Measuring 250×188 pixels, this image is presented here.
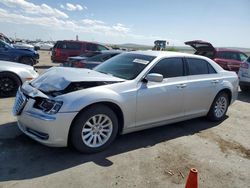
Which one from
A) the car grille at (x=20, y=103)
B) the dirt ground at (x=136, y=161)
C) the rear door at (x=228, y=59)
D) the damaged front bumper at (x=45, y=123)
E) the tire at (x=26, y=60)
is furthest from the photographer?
the rear door at (x=228, y=59)

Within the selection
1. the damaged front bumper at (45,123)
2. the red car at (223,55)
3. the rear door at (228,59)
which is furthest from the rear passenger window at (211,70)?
the rear door at (228,59)

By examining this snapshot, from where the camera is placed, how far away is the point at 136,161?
3.82m

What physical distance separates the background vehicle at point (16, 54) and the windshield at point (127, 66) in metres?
8.66

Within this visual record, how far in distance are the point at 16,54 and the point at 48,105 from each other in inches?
402

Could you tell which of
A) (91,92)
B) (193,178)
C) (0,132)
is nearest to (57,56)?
(0,132)

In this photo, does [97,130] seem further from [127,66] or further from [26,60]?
[26,60]

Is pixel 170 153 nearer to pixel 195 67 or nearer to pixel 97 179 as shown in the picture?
pixel 97 179

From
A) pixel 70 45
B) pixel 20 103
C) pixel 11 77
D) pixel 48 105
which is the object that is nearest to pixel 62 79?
pixel 48 105

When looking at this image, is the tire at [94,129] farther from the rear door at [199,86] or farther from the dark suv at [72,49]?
the dark suv at [72,49]

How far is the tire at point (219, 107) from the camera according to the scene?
5.82 meters

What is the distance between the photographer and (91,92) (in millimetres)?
3768

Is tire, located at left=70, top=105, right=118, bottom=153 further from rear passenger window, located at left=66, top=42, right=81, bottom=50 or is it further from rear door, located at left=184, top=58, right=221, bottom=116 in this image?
rear passenger window, located at left=66, top=42, right=81, bottom=50

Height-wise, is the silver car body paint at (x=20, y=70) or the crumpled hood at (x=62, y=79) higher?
the crumpled hood at (x=62, y=79)

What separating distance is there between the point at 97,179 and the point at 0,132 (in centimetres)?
229
